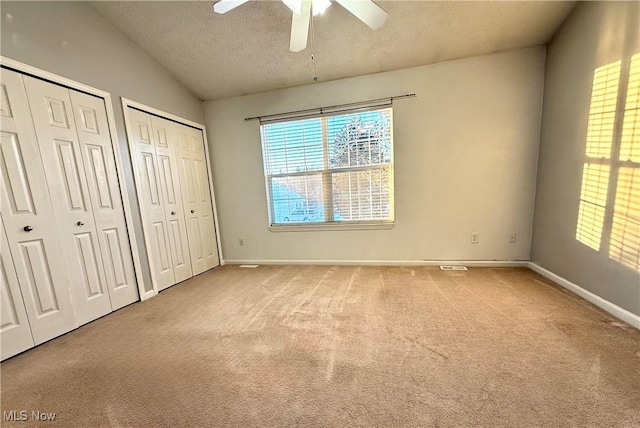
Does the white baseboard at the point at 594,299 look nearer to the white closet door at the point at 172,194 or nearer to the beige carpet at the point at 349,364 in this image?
the beige carpet at the point at 349,364

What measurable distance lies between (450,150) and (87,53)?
12.5ft

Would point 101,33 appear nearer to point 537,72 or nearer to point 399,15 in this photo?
point 399,15

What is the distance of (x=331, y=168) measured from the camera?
321cm

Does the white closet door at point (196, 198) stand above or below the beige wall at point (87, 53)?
below

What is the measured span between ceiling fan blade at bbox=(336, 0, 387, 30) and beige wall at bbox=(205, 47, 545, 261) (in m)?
1.31

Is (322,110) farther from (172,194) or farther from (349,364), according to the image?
(349,364)

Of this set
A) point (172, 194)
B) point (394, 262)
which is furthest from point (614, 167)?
point (172, 194)

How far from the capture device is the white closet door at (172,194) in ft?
9.34

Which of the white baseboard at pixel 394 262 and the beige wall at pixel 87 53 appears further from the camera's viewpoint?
the white baseboard at pixel 394 262

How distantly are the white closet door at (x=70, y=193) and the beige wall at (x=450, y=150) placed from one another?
1778mm

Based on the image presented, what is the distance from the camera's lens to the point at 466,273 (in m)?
2.77

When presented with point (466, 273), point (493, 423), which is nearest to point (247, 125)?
point (466, 273)

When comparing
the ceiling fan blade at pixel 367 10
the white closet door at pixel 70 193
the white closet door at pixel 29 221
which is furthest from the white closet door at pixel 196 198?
the ceiling fan blade at pixel 367 10

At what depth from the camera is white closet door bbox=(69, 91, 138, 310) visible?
2.16 meters
